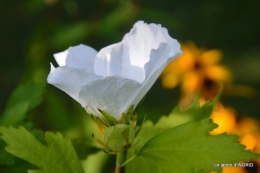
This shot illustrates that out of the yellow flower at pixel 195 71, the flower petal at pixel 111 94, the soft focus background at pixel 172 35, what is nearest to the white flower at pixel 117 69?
the flower petal at pixel 111 94

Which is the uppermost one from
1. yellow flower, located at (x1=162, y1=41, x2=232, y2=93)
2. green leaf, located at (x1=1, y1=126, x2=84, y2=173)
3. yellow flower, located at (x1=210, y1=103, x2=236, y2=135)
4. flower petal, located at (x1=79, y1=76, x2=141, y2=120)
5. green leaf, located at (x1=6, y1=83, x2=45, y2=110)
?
yellow flower, located at (x1=162, y1=41, x2=232, y2=93)

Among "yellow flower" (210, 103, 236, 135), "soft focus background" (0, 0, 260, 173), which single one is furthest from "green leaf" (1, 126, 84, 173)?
"yellow flower" (210, 103, 236, 135)

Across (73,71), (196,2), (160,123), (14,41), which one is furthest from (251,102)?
(73,71)

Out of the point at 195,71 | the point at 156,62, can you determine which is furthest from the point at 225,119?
the point at 156,62

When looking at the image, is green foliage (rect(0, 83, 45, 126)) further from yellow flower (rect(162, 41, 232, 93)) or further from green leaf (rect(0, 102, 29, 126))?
yellow flower (rect(162, 41, 232, 93))

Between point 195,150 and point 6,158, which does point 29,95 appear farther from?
point 195,150

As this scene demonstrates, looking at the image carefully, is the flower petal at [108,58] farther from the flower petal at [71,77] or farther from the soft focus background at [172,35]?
the soft focus background at [172,35]
